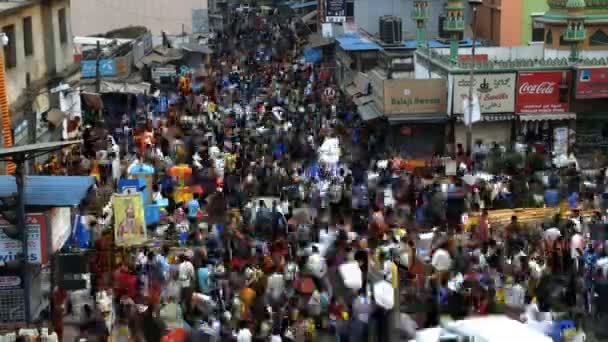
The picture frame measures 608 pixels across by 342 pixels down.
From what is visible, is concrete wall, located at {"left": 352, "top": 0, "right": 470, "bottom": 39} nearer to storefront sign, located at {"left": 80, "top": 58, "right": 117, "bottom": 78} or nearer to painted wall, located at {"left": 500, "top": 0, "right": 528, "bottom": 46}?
painted wall, located at {"left": 500, "top": 0, "right": 528, "bottom": 46}

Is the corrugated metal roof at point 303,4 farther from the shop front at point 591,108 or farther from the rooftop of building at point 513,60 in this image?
the shop front at point 591,108

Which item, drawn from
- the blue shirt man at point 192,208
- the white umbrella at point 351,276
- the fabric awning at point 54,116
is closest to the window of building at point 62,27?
the fabric awning at point 54,116

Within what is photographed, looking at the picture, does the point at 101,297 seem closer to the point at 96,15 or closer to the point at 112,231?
the point at 112,231

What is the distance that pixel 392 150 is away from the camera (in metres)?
28.7

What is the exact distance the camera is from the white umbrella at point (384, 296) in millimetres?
13477

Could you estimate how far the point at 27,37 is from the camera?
81.8 ft

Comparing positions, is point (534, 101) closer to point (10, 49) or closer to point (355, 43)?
point (355, 43)

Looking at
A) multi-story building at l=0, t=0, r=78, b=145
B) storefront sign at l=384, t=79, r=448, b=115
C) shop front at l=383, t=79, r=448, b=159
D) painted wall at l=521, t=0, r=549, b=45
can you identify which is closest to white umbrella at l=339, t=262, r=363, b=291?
multi-story building at l=0, t=0, r=78, b=145

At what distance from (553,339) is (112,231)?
8.49 m

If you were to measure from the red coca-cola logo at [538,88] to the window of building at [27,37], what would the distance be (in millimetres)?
12240

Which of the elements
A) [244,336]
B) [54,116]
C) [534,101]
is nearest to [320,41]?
[534,101]

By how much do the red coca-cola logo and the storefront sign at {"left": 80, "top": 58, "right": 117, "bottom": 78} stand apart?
1426 centimetres

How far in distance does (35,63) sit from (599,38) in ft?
50.8

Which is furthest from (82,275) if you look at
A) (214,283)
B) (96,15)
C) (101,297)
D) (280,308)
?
(96,15)
